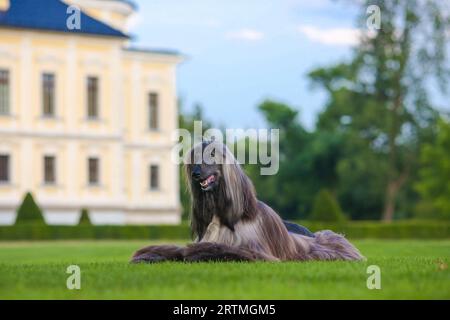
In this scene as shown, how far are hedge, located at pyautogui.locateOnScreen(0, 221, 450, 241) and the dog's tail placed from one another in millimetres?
28899

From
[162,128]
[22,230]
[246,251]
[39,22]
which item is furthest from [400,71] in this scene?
[246,251]

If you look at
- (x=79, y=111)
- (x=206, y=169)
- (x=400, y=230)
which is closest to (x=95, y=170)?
(x=79, y=111)

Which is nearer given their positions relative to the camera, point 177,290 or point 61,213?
point 177,290

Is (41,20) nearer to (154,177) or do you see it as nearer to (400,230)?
(154,177)

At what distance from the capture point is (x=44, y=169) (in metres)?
54.7

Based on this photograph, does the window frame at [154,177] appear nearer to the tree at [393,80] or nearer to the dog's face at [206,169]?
the tree at [393,80]

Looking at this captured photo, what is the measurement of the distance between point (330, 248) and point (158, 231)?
107 ft

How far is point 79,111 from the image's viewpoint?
5569cm

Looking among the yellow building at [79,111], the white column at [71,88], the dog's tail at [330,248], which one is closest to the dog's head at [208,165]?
the dog's tail at [330,248]

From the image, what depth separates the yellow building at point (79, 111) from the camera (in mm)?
53625

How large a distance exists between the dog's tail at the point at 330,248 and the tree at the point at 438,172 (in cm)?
4477

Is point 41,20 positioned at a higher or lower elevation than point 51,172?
higher
